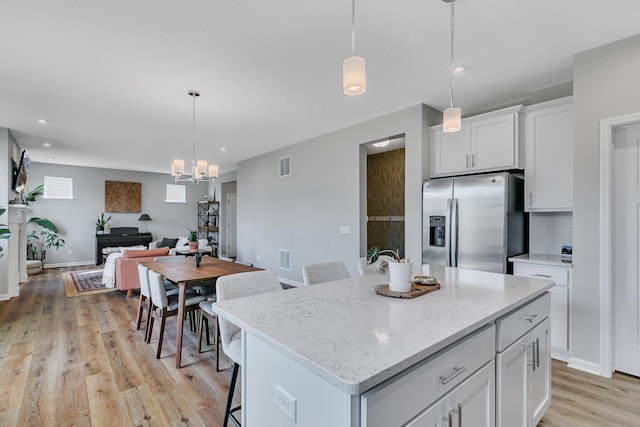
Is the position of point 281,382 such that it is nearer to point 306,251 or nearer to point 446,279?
point 446,279

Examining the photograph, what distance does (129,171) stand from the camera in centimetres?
945

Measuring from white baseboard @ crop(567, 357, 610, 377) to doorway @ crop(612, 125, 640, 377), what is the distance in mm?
146

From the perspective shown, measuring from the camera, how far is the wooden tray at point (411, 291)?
5.29ft

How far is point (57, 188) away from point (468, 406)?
411 inches

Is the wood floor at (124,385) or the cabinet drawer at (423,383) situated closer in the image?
the cabinet drawer at (423,383)

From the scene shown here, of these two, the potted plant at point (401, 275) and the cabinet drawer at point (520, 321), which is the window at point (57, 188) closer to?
the potted plant at point (401, 275)

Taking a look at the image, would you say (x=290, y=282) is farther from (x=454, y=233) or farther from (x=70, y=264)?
(x=70, y=264)

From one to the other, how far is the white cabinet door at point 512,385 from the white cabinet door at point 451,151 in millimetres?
2440

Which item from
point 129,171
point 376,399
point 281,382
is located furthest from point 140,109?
point 129,171

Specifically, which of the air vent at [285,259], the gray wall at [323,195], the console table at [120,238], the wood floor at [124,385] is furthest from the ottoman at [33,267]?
the air vent at [285,259]

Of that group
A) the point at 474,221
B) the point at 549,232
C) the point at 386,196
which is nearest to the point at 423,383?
the point at 474,221

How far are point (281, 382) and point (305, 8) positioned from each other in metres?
2.20

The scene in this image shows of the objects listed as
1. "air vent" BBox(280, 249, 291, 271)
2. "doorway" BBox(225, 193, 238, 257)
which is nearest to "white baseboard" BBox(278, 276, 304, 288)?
"air vent" BBox(280, 249, 291, 271)

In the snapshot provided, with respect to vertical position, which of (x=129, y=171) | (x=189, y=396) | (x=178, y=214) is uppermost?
(x=129, y=171)
